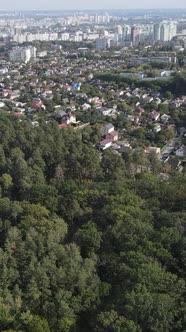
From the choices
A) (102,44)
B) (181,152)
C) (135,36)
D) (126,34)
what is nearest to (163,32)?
(135,36)

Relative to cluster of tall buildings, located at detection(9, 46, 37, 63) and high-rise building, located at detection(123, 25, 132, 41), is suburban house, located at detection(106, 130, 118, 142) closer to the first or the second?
cluster of tall buildings, located at detection(9, 46, 37, 63)

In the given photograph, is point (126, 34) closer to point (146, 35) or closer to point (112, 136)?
point (146, 35)

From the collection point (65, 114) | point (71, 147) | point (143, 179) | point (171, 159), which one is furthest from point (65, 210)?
point (65, 114)

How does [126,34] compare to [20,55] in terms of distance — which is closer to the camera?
[20,55]

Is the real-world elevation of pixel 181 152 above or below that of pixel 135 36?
below

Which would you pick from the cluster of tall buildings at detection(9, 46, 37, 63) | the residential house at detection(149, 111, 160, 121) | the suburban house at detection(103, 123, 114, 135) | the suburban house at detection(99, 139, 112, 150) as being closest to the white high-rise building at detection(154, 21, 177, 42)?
the cluster of tall buildings at detection(9, 46, 37, 63)

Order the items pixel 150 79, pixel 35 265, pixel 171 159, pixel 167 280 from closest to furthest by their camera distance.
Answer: pixel 167 280 < pixel 35 265 < pixel 171 159 < pixel 150 79

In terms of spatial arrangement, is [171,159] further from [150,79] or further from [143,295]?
[150,79]

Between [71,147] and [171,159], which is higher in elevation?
[71,147]
